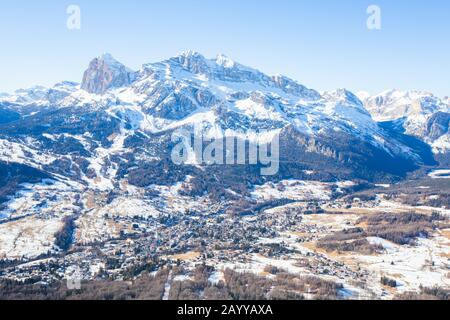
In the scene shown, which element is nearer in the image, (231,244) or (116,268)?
(116,268)

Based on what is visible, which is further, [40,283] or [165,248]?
[165,248]
